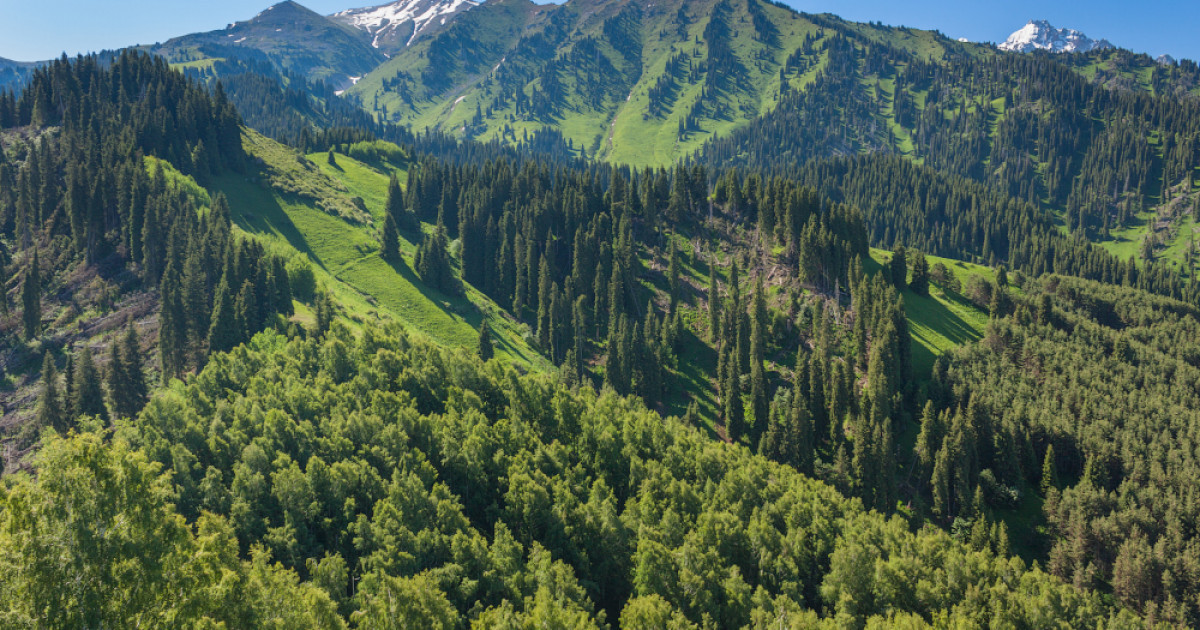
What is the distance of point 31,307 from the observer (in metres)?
109

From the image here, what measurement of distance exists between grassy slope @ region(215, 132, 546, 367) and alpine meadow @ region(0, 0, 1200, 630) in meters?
1.14

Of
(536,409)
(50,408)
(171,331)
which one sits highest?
(171,331)

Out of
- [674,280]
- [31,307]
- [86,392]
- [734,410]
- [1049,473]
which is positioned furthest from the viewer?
[674,280]

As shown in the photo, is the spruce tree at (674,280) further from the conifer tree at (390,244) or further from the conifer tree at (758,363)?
the conifer tree at (390,244)

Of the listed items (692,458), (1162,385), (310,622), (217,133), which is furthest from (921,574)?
(217,133)

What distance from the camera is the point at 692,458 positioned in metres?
89.9

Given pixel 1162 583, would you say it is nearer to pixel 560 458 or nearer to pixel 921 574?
pixel 921 574

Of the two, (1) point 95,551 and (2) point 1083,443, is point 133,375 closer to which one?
(1) point 95,551

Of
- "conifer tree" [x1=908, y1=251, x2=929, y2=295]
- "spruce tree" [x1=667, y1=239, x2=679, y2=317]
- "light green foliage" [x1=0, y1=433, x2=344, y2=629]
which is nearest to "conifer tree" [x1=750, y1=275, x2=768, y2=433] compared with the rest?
"spruce tree" [x1=667, y1=239, x2=679, y2=317]

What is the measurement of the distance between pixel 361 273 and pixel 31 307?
198ft

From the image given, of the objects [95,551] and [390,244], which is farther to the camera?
[390,244]

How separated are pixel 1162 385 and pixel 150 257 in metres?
196

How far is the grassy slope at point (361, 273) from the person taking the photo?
461 feet

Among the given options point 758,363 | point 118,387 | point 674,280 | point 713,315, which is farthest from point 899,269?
point 118,387
